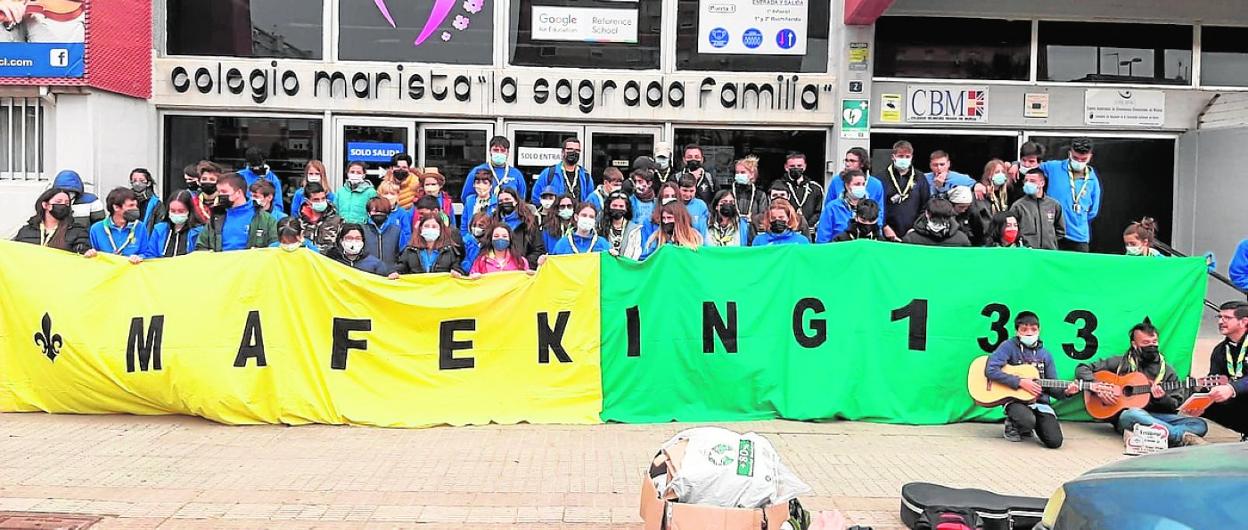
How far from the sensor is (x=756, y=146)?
1492cm

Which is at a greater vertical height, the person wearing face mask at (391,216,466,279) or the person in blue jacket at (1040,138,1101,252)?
the person in blue jacket at (1040,138,1101,252)

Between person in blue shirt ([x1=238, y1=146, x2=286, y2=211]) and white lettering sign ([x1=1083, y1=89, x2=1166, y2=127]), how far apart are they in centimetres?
1049

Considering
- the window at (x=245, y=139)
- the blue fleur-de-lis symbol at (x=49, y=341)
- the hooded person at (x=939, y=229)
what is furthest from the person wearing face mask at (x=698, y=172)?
the blue fleur-de-lis symbol at (x=49, y=341)

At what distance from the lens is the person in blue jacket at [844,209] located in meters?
10.6

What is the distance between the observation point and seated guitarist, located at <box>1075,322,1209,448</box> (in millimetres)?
8664

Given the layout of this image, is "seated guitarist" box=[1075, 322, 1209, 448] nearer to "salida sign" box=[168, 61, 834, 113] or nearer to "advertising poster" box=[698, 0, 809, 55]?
"salida sign" box=[168, 61, 834, 113]

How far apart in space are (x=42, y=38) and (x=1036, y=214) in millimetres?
11293

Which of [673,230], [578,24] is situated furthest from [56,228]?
[578,24]

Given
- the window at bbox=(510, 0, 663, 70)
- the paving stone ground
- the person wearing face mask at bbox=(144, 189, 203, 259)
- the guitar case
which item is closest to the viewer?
the guitar case

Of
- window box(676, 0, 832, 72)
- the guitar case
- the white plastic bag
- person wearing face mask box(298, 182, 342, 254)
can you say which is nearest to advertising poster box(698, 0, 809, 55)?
window box(676, 0, 832, 72)

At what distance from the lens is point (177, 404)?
8984 mm

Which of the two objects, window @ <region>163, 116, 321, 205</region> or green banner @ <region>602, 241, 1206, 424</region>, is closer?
green banner @ <region>602, 241, 1206, 424</region>

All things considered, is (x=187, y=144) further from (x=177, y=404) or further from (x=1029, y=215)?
(x=1029, y=215)

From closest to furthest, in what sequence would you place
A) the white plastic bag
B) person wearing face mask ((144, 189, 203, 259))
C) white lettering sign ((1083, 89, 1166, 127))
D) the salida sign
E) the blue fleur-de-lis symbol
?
the white plastic bag < the blue fleur-de-lis symbol < person wearing face mask ((144, 189, 203, 259)) < the salida sign < white lettering sign ((1083, 89, 1166, 127))
